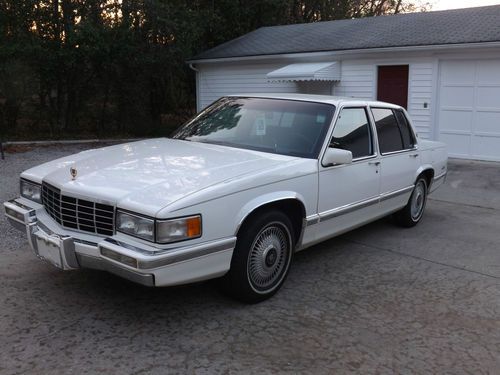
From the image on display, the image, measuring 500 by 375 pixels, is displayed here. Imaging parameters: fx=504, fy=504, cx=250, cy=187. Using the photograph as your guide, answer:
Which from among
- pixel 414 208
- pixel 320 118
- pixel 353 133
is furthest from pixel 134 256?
pixel 414 208

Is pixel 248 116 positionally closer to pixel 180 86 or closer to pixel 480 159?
pixel 480 159

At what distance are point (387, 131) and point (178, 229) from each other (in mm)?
3232

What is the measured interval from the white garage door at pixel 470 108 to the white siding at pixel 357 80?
204cm

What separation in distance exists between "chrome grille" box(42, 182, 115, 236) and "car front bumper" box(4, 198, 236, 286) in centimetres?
6

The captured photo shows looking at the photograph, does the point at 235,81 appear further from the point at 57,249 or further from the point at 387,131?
the point at 57,249

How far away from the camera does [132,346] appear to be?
3.30m

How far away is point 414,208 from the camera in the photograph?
6391 mm

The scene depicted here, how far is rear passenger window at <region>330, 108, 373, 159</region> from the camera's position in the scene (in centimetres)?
475

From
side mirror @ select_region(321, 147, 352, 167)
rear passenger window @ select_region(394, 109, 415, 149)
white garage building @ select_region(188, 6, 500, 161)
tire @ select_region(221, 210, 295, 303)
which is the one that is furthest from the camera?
white garage building @ select_region(188, 6, 500, 161)

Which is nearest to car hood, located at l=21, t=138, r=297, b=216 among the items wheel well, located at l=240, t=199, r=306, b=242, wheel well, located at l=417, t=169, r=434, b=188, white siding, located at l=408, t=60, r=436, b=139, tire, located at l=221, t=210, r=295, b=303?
wheel well, located at l=240, t=199, r=306, b=242

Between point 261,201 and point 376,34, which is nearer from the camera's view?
point 261,201

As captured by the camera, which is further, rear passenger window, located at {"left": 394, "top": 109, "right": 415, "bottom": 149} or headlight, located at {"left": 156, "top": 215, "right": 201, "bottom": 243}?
rear passenger window, located at {"left": 394, "top": 109, "right": 415, "bottom": 149}

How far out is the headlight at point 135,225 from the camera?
323 cm

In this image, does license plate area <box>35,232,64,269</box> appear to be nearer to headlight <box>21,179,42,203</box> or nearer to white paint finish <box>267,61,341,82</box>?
headlight <box>21,179,42,203</box>
